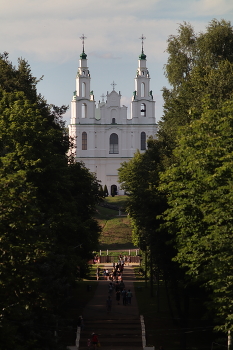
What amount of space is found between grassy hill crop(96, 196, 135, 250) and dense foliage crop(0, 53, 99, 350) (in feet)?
73.2

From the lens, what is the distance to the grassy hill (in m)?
60.2

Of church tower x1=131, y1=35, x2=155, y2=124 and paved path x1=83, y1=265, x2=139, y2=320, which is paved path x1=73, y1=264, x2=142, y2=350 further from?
church tower x1=131, y1=35, x2=155, y2=124

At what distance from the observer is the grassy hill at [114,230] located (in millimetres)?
60250

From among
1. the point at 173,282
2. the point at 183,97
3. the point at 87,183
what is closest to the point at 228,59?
the point at 183,97

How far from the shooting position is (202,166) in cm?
2208

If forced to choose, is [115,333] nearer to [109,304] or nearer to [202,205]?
[109,304]

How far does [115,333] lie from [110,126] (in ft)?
216

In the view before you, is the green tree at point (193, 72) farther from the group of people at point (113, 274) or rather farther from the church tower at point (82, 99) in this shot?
the church tower at point (82, 99)

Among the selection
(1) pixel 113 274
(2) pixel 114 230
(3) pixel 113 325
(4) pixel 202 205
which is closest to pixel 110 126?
(2) pixel 114 230

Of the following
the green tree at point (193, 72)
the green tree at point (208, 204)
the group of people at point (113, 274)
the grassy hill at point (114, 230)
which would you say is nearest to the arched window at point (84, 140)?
the grassy hill at point (114, 230)

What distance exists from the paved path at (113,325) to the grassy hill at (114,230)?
2414cm

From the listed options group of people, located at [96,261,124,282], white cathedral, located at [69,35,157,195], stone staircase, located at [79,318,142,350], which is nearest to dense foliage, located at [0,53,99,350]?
stone staircase, located at [79,318,142,350]

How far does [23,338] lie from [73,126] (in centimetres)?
7225

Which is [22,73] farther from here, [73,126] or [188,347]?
[73,126]
